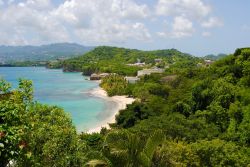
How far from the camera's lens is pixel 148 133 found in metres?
10.4

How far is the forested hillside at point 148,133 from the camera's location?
291 inches

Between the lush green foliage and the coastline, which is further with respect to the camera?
the lush green foliage

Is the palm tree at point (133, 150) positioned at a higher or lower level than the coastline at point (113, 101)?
higher

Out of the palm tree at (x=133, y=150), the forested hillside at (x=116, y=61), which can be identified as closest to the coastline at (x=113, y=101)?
the forested hillside at (x=116, y=61)

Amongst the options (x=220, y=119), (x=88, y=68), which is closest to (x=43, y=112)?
(x=220, y=119)

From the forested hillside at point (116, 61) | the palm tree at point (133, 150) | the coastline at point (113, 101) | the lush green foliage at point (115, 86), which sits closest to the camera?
the palm tree at point (133, 150)

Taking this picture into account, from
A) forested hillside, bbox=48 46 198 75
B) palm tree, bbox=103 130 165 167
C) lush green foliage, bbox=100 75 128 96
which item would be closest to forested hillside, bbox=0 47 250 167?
palm tree, bbox=103 130 165 167

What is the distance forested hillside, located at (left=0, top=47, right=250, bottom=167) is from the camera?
7.39m

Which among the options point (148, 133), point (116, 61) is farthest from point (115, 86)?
point (116, 61)

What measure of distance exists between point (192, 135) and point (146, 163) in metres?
15.4

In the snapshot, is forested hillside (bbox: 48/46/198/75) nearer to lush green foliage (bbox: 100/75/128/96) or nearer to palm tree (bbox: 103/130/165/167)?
lush green foliage (bbox: 100/75/128/96)

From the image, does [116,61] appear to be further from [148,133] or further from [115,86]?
[148,133]

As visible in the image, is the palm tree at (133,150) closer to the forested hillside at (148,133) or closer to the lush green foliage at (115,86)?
the forested hillside at (148,133)

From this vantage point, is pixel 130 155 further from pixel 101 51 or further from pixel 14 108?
pixel 101 51
